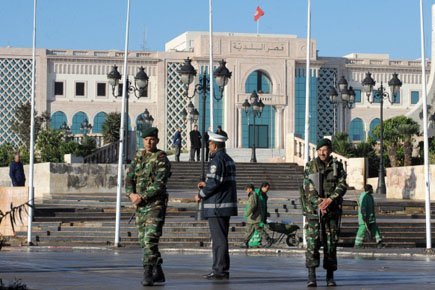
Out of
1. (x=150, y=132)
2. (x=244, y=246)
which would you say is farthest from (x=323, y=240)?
(x=244, y=246)

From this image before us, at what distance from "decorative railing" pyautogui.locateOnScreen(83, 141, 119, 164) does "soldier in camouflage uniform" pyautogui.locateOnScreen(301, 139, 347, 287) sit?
117 ft

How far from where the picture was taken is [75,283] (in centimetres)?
1264

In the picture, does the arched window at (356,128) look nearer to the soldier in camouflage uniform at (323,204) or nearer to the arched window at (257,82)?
the arched window at (257,82)

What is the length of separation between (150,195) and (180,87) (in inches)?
2911

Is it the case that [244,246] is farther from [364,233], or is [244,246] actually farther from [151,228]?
[151,228]

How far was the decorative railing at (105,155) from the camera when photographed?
48.6 metres

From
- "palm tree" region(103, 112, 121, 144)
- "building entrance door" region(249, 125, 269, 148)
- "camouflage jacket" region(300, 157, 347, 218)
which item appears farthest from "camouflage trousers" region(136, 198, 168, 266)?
"building entrance door" region(249, 125, 269, 148)

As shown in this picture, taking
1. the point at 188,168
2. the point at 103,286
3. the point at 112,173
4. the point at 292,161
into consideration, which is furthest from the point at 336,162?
the point at 292,161

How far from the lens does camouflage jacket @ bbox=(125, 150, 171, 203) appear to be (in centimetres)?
1276

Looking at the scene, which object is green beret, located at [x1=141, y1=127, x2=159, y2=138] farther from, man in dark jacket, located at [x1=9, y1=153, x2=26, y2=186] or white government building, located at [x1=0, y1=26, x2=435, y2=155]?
white government building, located at [x1=0, y1=26, x2=435, y2=155]

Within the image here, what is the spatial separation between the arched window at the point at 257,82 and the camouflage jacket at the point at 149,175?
239ft

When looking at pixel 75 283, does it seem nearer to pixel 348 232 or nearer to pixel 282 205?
pixel 348 232

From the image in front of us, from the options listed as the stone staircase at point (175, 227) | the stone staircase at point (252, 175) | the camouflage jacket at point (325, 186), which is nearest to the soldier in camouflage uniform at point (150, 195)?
the camouflage jacket at point (325, 186)

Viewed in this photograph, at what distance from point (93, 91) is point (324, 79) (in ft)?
53.1
